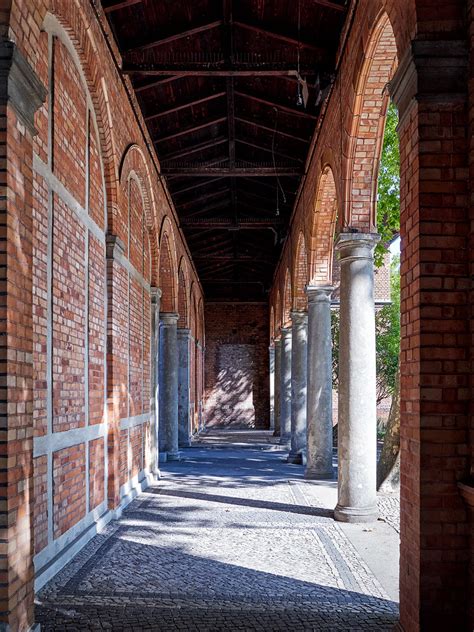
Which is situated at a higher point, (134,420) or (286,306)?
(286,306)

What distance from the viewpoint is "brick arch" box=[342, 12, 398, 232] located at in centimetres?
673

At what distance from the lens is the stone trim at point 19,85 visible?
3816 millimetres

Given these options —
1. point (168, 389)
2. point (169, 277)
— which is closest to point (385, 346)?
point (168, 389)

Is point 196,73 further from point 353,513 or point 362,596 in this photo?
point 362,596

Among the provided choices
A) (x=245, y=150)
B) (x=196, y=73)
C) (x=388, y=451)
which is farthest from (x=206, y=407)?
(x=196, y=73)

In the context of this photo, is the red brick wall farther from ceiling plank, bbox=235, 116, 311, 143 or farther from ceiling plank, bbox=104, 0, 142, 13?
ceiling plank, bbox=104, 0, 142, 13

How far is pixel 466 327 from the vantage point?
3939 millimetres

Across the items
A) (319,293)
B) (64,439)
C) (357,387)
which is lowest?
(64,439)

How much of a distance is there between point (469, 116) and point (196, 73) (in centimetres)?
499

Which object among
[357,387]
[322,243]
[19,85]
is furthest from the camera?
[322,243]

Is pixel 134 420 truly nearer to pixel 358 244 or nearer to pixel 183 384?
pixel 358 244

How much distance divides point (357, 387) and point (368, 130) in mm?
2926

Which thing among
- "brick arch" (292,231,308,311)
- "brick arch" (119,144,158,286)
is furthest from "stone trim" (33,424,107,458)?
"brick arch" (292,231,308,311)

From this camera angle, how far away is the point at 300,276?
14.3m
